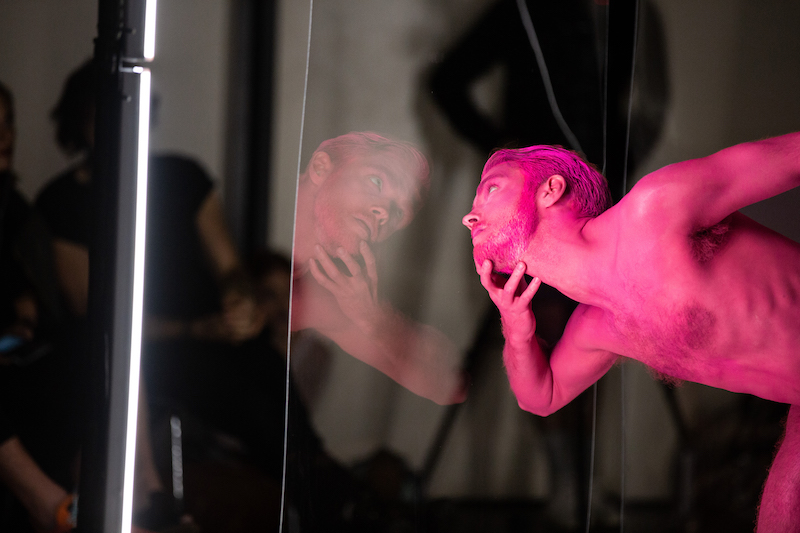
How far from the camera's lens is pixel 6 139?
2.90 feet

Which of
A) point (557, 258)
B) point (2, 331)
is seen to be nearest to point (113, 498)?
point (2, 331)

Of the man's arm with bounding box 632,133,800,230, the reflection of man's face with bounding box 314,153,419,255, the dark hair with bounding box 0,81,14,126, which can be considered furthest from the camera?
the dark hair with bounding box 0,81,14,126

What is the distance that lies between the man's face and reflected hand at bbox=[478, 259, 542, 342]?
0.01m

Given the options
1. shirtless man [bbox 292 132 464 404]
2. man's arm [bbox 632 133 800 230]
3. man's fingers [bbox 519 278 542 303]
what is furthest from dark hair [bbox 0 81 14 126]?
man's arm [bbox 632 133 800 230]

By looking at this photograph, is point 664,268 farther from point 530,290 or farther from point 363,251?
point 363,251

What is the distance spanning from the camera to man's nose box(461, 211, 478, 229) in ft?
2.41

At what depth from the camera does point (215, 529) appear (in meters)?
0.96

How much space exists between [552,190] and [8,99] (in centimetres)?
94

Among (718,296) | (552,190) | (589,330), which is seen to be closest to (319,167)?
(552,190)

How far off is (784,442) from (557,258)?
439 millimetres

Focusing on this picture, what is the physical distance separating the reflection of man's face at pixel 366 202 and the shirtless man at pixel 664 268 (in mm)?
111

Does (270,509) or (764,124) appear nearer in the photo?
(764,124)

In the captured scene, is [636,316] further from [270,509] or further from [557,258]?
[270,509]

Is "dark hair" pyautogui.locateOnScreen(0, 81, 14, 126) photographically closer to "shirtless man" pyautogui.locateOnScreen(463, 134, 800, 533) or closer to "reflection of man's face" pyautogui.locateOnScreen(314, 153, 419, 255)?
"reflection of man's face" pyautogui.locateOnScreen(314, 153, 419, 255)
